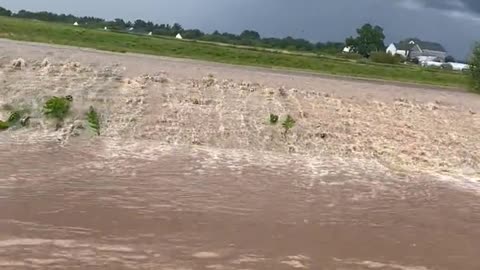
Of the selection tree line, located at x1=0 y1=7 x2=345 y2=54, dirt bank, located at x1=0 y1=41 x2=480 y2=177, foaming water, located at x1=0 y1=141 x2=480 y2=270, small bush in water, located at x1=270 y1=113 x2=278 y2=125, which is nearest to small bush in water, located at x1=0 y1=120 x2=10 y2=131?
dirt bank, located at x1=0 y1=41 x2=480 y2=177

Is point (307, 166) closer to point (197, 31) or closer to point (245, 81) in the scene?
point (245, 81)

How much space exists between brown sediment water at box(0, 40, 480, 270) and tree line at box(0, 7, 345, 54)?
74.5 metres

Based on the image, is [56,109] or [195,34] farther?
[195,34]

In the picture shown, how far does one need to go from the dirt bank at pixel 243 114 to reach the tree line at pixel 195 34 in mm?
66760

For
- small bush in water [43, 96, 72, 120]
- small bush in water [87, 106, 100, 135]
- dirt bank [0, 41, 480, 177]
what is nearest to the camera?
small bush in water [87, 106, 100, 135]

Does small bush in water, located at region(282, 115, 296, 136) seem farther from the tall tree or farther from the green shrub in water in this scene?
the tall tree

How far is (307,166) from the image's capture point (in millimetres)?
18250

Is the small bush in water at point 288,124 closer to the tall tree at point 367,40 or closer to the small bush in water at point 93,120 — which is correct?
the small bush in water at point 93,120

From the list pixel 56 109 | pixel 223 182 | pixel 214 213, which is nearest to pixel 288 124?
pixel 56 109

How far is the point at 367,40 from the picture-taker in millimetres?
109688

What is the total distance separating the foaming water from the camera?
30.8 ft

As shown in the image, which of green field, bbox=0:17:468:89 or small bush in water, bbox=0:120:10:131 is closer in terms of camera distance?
small bush in water, bbox=0:120:10:131

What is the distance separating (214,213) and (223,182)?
290 centimetres

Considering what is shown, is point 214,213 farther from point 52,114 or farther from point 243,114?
point 243,114
